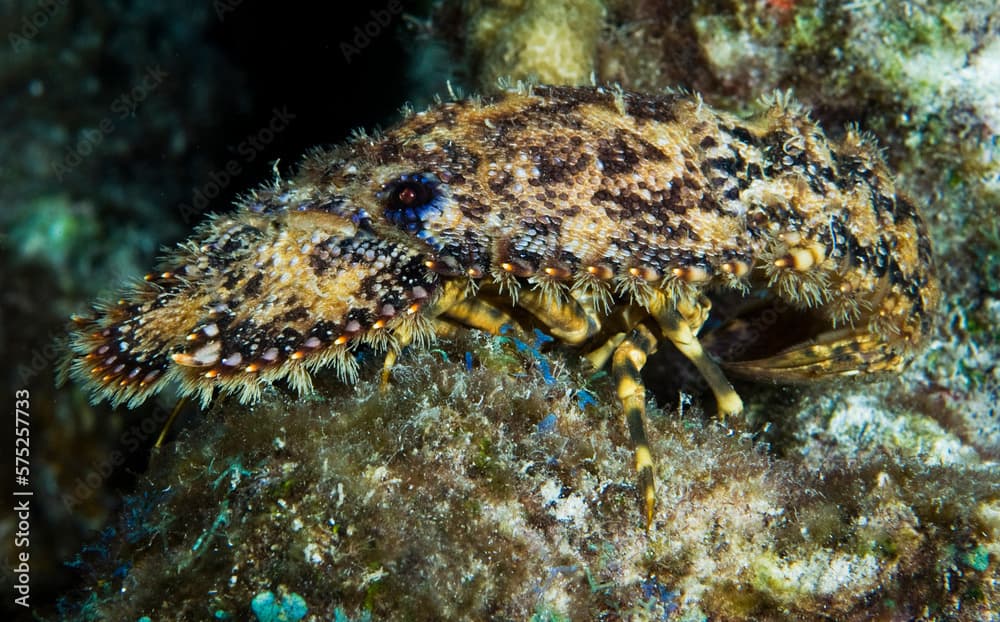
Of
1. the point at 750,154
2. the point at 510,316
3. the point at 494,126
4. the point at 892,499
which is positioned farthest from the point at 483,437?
the point at 750,154

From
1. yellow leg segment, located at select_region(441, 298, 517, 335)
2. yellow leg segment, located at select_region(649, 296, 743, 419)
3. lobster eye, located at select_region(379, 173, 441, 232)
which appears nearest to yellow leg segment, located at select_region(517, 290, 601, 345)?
yellow leg segment, located at select_region(441, 298, 517, 335)

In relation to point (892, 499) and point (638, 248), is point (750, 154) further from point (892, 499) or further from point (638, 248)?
point (892, 499)

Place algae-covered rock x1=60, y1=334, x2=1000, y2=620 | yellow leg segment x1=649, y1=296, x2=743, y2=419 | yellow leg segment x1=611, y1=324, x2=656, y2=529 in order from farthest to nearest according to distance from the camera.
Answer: yellow leg segment x1=649, y1=296, x2=743, y2=419
yellow leg segment x1=611, y1=324, x2=656, y2=529
algae-covered rock x1=60, y1=334, x2=1000, y2=620

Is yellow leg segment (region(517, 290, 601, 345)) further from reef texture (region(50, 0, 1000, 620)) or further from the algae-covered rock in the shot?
the algae-covered rock

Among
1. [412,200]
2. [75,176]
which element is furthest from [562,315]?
[75,176]

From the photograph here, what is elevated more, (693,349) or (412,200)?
(412,200)

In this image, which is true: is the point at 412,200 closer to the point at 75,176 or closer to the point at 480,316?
the point at 480,316
